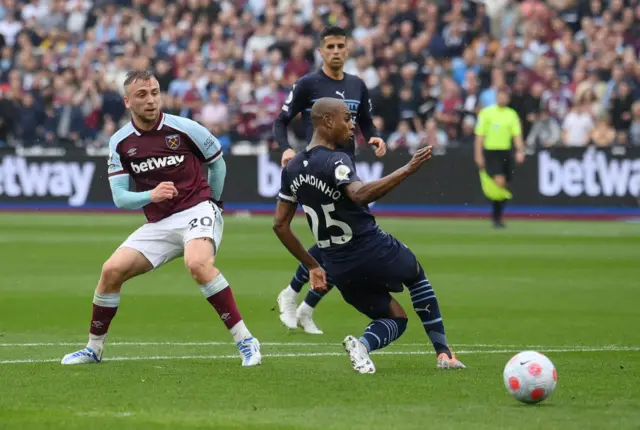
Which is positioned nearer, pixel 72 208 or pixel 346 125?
pixel 346 125

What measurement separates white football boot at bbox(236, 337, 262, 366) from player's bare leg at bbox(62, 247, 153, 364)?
82cm

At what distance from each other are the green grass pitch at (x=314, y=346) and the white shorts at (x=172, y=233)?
76 centimetres

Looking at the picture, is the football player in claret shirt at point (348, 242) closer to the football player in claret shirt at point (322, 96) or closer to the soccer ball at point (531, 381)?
the soccer ball at point (531, 381)

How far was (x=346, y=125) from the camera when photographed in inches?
344

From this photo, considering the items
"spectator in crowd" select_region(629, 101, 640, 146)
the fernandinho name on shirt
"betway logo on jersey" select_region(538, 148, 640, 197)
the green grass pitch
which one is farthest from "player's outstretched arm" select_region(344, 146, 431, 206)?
"spectator in crowd" select_region(629, 101, 640, 146)

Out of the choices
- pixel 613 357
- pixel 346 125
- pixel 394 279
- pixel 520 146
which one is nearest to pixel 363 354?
pixel 394 279

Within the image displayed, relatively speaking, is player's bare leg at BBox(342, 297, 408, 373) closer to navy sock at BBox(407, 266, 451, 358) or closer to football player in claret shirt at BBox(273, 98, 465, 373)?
football player in claret shirt at BBox(273, 98, 465, 373)

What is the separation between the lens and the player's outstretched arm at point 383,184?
26.3 ft

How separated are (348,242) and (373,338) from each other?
63 centimetres

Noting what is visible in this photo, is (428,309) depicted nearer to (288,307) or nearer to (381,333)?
(381,333)

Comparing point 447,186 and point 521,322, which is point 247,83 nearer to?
point 447,186

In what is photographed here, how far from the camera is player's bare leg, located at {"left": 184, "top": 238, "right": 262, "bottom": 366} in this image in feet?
30.0

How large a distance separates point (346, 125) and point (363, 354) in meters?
1.44

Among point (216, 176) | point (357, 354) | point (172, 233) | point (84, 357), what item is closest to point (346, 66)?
point (216, 176)
